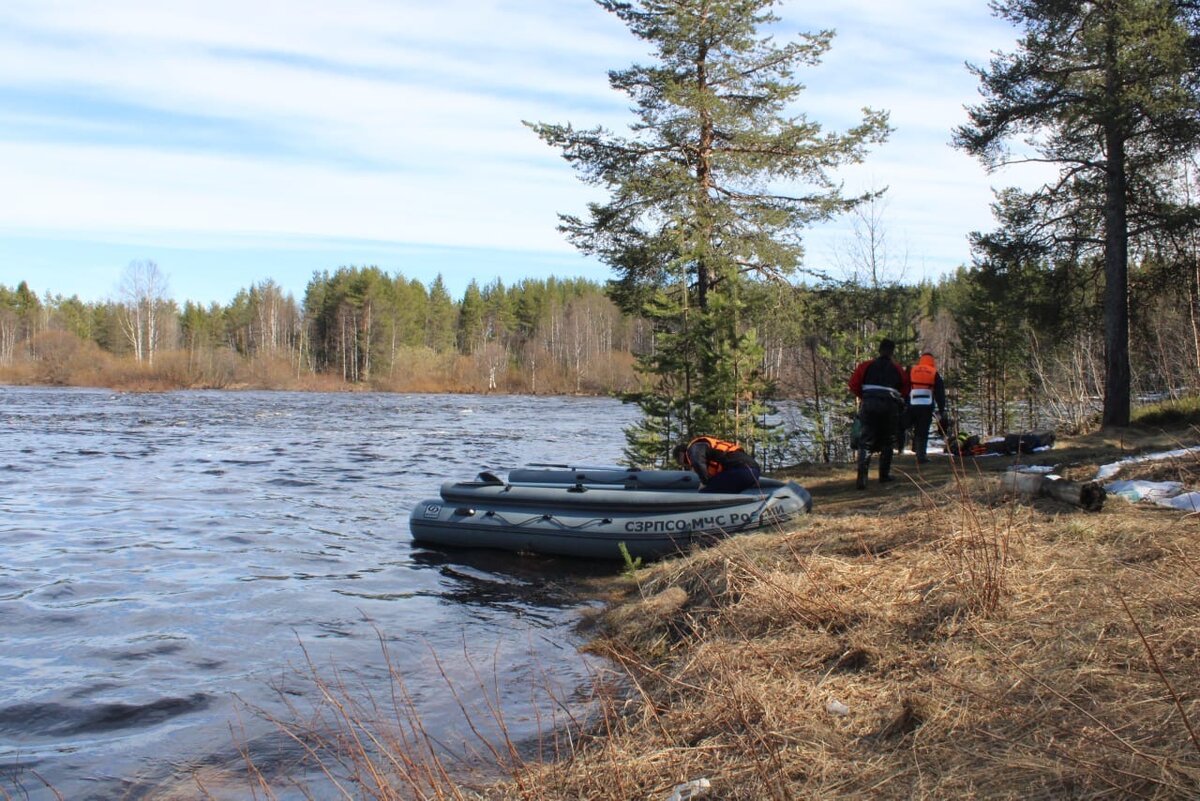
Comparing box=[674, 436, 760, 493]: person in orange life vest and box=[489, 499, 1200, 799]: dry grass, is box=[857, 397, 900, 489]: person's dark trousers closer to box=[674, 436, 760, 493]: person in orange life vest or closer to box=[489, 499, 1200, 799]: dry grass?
box=[674, 436, 760, 493]: person in orange life vest

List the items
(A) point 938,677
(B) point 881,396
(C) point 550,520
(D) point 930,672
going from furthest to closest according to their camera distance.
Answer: (C) point 550,520 → (B) point 881,396 → (D) point 930,672 → (A) point 938,677

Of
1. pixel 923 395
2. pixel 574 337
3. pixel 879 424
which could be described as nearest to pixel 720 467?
pixel 879 424

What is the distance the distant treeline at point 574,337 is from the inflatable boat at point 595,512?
435cm

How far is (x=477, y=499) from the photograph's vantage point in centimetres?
1210

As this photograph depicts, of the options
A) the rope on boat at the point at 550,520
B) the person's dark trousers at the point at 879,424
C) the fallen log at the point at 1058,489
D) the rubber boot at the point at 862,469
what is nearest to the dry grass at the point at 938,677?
the fallen log at the point at 1058,489

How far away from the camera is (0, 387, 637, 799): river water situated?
604cm

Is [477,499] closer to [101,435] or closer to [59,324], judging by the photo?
[101,435]

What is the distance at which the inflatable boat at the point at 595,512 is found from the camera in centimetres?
1030

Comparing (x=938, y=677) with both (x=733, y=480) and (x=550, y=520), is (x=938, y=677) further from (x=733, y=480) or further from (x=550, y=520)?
(x=550, y=520)

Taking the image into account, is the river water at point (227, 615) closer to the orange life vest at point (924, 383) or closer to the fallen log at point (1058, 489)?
the fallen log at point (1058, 489)

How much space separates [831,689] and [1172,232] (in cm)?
1371

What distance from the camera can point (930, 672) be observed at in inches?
176

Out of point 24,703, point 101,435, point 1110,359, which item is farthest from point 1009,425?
point 24,703

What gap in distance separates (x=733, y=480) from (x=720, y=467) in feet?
0.70
